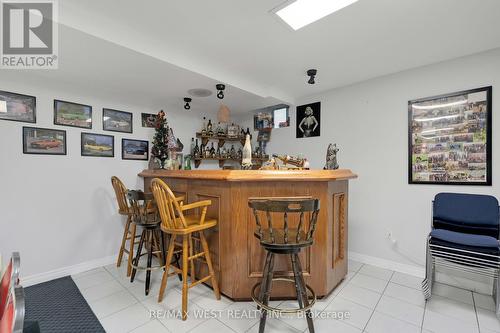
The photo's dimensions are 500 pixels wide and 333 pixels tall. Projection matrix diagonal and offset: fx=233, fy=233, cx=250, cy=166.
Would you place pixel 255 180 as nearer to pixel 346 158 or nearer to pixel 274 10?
pixel 274 10

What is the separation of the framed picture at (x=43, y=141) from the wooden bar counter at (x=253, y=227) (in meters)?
1.72

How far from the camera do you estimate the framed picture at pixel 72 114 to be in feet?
8.36

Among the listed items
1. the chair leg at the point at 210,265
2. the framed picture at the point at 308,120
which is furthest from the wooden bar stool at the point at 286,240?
the framed picture at the point at 308,120

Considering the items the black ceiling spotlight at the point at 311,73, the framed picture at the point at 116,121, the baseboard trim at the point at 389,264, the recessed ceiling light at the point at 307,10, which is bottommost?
the baseboard trim at the point at 389,264

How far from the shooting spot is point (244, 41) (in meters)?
2.06

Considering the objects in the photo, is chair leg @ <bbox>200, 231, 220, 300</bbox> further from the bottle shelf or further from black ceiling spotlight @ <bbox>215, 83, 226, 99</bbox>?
the bottle shelf

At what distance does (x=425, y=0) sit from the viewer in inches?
61.9

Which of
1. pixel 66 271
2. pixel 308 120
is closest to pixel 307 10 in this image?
pixel 308 120


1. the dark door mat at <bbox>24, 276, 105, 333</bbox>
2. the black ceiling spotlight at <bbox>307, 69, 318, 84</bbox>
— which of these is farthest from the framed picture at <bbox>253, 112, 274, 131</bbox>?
the dark door mat at <bbox>24, 276, 105, 333</bbox>

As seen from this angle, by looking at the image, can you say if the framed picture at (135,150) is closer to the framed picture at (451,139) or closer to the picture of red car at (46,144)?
the picture of red car at (46,144)

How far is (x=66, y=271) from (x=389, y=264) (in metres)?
3.67

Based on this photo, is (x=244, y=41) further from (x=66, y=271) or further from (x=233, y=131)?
(x=66, y=271)

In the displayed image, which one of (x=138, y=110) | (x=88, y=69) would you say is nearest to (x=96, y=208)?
(x=138, y=110)

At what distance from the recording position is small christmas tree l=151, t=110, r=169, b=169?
9.95 feet
